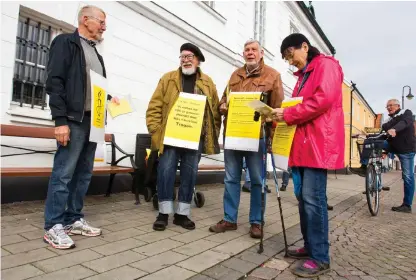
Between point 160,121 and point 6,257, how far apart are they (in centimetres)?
194

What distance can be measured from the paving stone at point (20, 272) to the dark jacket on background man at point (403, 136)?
20.1ft

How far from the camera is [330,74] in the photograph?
2.68 m

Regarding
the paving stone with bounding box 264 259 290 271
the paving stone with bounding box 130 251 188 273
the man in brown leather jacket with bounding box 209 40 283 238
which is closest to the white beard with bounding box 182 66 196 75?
the man in brown leather jacket with bounding box 209 40 283 238

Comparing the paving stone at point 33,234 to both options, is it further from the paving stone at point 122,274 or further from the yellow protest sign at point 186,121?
the yellow protest sign at point 186,121

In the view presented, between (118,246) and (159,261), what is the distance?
526 mm

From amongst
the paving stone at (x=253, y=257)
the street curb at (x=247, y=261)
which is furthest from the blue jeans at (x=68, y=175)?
the paving stone at (x=253, y=257)

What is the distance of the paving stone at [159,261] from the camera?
2525mm

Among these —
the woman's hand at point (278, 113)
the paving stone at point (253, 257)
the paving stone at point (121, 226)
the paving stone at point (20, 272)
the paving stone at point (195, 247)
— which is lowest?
the paving stone at point (253, 257)

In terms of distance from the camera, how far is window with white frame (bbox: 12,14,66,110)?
4.85m

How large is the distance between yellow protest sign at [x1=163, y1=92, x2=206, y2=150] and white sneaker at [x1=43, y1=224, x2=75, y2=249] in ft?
4.40

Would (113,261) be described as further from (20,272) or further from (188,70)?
(188,70)

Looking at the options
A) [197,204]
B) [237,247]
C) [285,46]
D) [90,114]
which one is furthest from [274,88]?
[197,204]

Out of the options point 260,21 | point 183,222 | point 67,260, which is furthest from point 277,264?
point 260,21

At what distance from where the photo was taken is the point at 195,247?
311 cm
